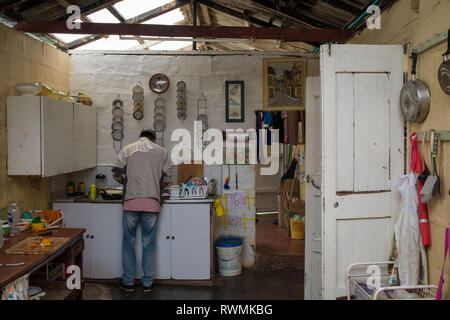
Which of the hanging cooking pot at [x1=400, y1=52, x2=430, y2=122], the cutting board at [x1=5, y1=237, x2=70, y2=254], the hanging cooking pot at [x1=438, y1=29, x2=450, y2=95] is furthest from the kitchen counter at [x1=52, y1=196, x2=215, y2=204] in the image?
the hanging cooking pot at [x1=438, y1=29, x2=450, y2=95]

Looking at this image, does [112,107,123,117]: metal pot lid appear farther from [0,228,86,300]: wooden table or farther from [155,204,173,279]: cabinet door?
[0,228,86,300]: wooden table

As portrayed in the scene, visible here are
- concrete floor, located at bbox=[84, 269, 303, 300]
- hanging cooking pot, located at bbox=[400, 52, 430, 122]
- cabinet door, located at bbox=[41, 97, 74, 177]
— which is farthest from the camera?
concrete floor, located at bbox=[84, 269, 303, 300]

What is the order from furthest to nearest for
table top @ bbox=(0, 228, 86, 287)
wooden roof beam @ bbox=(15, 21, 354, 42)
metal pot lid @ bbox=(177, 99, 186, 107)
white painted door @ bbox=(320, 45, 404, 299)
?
metal pot lid @ bbox=(177, 99, 186, 107), wooden roof beam @ bbox=(15, 21, 354, 42), white painted door @ bbox=(320, 45, 404, 299), table top @ bbox=(0, 228, 86, 287)

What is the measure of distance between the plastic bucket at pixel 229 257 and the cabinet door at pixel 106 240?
1284 millimetres

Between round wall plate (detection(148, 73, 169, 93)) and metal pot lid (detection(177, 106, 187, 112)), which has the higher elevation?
round wall plate (detection(148, 73, 169, 93))

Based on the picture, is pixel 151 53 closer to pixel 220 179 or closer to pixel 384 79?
pixel 220 179

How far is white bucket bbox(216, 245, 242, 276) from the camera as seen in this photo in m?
4.91

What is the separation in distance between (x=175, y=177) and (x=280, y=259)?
1896mm

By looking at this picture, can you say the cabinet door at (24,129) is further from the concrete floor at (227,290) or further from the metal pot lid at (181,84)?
the metal pot lid at (181,84)

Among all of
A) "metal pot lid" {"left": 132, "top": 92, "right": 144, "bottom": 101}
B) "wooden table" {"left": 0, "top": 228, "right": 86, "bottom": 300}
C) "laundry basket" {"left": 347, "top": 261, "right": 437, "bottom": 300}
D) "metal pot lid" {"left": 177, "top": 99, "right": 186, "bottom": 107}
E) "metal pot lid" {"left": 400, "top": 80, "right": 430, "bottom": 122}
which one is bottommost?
"laundry basket" {"left": 347, "top": 261, "right": 437, "bottom": 300}

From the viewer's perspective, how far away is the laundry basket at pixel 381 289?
2.56m

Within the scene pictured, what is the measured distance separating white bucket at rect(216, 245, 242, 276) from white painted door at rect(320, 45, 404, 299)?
2071 millimetres

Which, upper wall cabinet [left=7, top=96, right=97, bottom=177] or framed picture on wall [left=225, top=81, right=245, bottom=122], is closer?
upper wall cabinet [left=7, top=96, right=97, bottom=177]

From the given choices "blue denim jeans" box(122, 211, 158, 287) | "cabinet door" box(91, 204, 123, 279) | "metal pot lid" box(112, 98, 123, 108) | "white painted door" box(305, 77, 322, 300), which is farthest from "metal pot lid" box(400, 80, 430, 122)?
"metal pot lid" box(112, 98, 123, 108)
